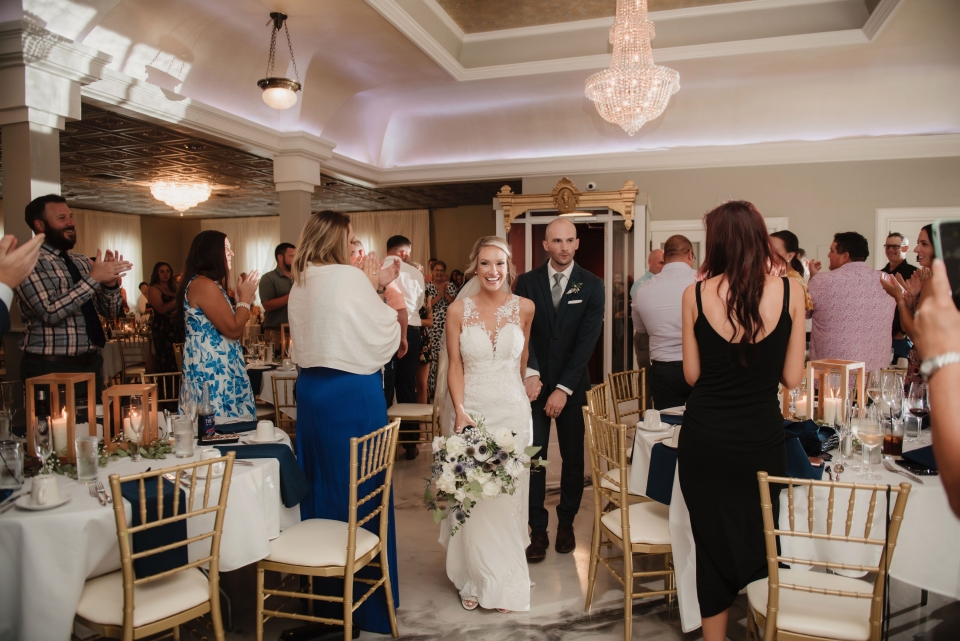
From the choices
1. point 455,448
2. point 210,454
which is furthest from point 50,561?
point 455,448

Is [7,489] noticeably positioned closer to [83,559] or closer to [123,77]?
[83,559]

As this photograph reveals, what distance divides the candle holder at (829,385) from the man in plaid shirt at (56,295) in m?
3.74

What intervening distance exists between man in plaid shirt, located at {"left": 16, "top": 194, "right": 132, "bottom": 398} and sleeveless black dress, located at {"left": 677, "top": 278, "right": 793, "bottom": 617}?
322 cm

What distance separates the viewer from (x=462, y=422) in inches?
116

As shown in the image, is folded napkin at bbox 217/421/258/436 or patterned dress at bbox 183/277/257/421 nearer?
folded napkin at bbox 217/421/258/436

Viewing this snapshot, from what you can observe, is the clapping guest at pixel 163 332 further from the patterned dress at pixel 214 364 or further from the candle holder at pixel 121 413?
the candle holder at pixel 121 413

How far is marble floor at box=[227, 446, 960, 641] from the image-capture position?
2922 millimetres

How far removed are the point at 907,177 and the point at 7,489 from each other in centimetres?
933

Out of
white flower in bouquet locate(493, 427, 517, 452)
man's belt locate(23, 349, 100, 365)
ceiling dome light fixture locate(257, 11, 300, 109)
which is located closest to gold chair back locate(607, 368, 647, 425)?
white flower in bouquet locate(493, 427, 517, 452)

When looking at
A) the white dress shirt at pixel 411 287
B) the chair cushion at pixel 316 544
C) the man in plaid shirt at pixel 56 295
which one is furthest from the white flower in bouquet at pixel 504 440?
the white dress shirt at pixel 411 287

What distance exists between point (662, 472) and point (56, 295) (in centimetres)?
344

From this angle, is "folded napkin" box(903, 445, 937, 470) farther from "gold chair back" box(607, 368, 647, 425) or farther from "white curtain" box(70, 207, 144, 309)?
"white curtain" box(70, 207, 144, 309)

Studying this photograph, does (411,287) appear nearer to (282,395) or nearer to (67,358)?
(282,395)

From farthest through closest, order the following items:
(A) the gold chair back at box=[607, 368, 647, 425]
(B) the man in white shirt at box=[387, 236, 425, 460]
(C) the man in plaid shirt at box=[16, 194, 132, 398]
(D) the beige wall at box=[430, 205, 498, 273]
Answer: (D) the beige wall at box=[430, 205, 498, 273] → (B) the man in white shirt at box=[387, 236, 425, 460] → (A) the gold chair back at box=[607, 368, 647, 425] → (C) the man in plaid shirt at box=[16, 194, 132, 398]
